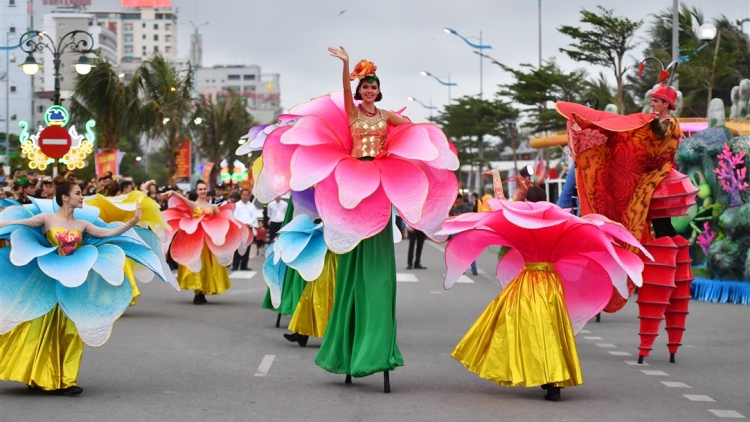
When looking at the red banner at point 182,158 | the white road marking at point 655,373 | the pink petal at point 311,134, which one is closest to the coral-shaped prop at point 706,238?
the white road marking at point 655,373

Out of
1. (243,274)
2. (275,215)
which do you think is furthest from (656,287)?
(275,215)

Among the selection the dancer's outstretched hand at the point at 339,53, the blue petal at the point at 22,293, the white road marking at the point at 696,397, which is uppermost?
Answer: the dancer's outstretched hand at the point at 339,53

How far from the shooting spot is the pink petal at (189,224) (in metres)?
17.0

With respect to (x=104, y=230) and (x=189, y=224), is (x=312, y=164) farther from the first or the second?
(x=189, y=224)

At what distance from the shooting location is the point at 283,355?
11664 millimetres

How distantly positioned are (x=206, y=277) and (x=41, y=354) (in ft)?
28.2

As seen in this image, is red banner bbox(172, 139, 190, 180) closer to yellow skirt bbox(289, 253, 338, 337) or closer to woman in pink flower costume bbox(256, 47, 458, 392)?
yellow skirt bbox(289, 253, 338, 337)

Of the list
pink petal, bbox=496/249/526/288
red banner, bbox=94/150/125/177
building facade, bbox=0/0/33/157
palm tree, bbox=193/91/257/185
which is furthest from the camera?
building facade, bbox=0/0/33/157

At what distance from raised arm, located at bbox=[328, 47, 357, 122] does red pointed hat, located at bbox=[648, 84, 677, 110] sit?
3.19 m

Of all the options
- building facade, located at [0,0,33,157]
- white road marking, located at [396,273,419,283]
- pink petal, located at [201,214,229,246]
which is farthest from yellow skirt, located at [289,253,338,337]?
building facade, located at [0,0,33,157]

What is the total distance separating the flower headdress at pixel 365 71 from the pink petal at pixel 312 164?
1.94ft

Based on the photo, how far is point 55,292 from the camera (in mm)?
9148

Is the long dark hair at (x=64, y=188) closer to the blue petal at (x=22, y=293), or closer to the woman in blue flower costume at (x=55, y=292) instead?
the woman in blue flower costume at (x=55, y=292)

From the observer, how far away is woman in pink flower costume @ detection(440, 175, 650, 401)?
8836 millimetres
